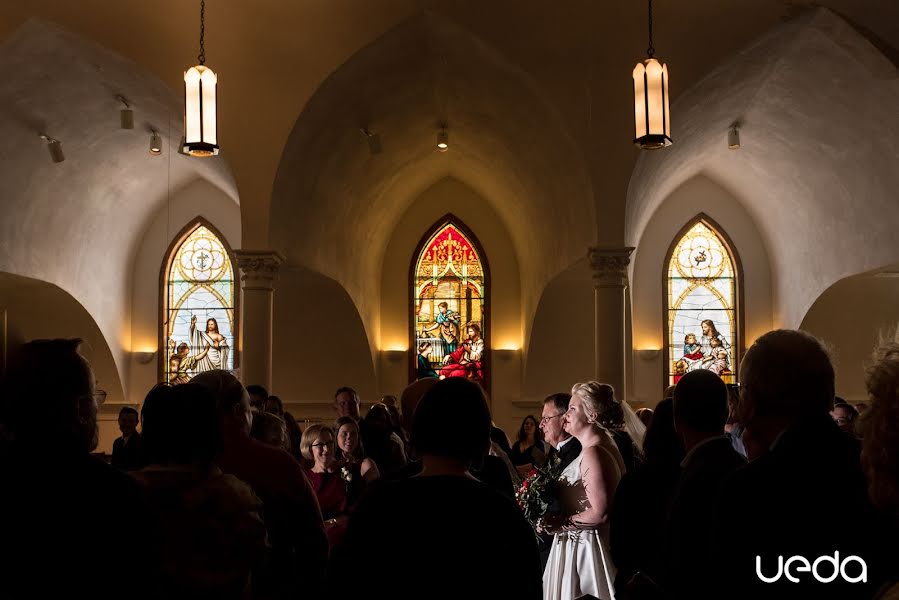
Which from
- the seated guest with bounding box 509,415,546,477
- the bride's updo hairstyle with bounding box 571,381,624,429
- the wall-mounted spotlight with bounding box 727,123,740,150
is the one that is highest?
the wall-mounted spotlight with bounding box 727,123,740,150

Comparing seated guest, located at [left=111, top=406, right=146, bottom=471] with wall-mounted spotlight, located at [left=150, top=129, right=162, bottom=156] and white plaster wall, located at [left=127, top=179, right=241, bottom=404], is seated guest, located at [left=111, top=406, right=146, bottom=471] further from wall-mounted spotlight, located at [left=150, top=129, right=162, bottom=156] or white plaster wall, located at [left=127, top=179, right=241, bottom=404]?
white plaster wall, located at [left=127, top=179, right=241, bottom=404]

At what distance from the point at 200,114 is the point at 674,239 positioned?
11301 mm

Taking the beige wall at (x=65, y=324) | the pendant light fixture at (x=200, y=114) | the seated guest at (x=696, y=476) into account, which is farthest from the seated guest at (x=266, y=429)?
the beige wall at (x=65, y=324)

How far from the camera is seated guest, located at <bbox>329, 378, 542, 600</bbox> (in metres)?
2.69

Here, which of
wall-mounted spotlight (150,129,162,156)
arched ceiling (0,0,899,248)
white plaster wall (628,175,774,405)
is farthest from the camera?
white plaster wall (628,175,774,405)

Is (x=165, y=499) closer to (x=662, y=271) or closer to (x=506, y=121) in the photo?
(x=506, y=121)

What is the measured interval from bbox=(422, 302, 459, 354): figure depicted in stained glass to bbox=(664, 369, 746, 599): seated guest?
15128mm

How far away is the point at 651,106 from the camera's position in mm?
9016

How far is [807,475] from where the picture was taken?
8.79 feet

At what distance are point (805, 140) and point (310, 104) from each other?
7.34m

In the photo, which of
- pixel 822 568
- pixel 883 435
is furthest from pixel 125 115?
pixel 883 435

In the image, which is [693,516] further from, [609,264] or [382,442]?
[609,264]

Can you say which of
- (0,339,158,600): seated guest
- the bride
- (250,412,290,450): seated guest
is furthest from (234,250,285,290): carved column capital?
(0,339,158,600): seated guest

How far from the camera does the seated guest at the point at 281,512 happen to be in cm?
386
